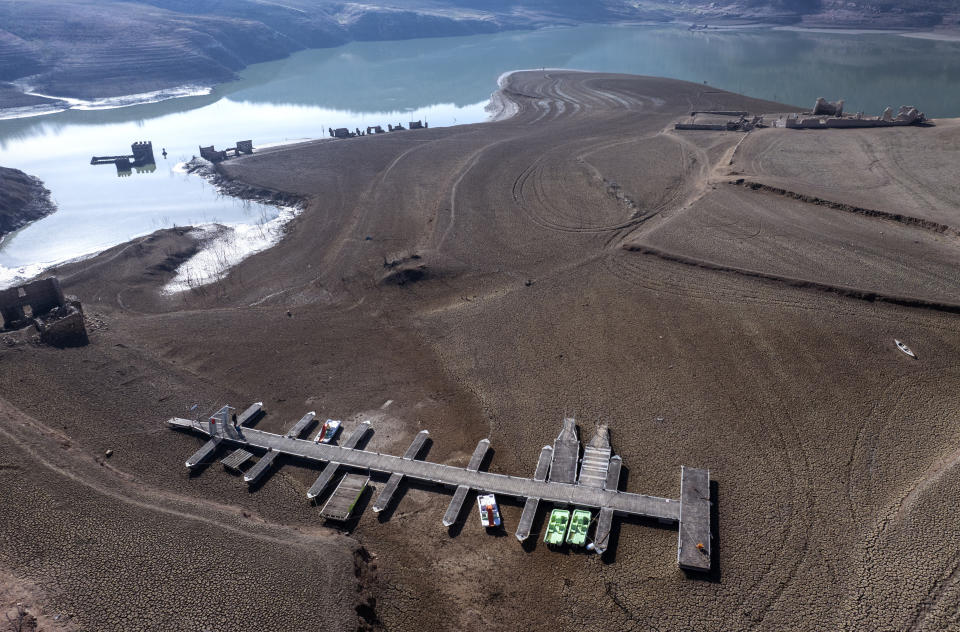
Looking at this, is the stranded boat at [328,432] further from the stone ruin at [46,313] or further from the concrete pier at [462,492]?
the stone ruin at [46,313]

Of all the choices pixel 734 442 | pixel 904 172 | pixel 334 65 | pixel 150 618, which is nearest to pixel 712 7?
pixel 334 65

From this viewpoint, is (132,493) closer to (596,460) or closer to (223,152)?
(596,460)

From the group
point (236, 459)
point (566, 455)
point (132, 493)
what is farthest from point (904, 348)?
point (132, 493)

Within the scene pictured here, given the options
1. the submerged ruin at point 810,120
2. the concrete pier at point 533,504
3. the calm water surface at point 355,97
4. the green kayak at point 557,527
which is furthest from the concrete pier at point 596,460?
the submerged ruin at point 810,120

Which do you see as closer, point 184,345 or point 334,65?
point 184,345

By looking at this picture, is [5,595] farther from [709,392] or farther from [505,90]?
[505,90]

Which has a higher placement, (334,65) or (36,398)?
(334,65)

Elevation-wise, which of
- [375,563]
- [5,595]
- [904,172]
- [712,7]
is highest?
[712,7]
